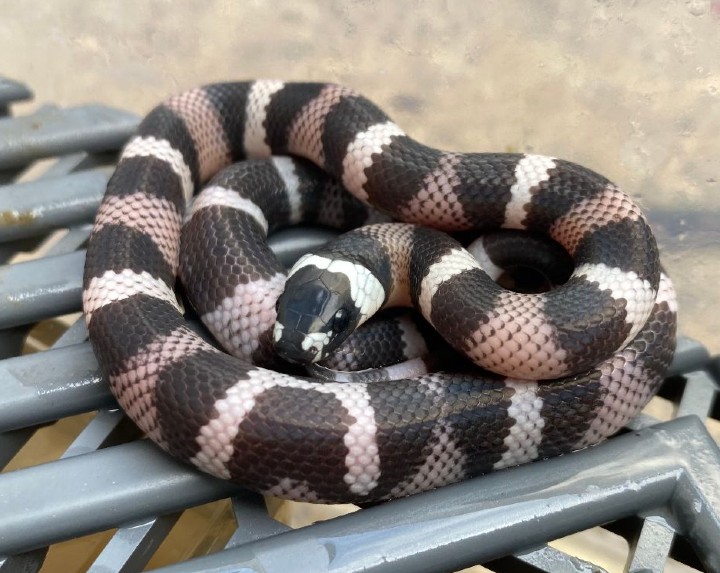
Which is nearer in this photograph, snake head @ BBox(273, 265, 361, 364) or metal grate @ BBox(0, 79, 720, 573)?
metal grate @ BBox(0, 79, 720, 573)

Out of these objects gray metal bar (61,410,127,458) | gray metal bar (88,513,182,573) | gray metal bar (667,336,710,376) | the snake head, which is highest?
the snake head

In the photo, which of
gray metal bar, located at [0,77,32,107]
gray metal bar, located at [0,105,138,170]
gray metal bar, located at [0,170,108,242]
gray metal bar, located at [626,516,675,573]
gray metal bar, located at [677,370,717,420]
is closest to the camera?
gray metal bar, located at [626,516,675,573]

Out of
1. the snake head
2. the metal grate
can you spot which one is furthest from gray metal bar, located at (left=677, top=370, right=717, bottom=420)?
the snake head

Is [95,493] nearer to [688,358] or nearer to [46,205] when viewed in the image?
[46,205]

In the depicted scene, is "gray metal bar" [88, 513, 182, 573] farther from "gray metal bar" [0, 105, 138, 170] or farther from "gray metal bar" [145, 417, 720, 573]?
"gray metal bar" [0, 105, 138, 170]

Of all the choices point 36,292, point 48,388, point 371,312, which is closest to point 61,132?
point 36,292

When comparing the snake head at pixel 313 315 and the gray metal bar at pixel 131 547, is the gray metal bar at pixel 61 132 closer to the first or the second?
the snake head at pixel 313 315

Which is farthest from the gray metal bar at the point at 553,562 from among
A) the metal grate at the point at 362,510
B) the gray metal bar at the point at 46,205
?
the gray metal bar at the point at 46,205

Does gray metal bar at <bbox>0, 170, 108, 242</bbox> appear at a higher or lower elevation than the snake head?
lower
